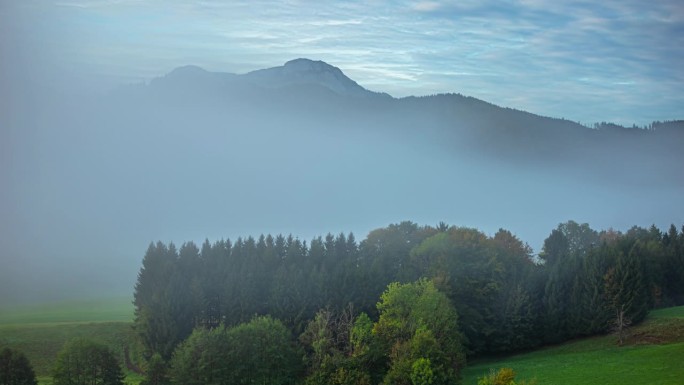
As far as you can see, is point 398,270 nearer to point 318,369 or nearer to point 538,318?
point 538,318

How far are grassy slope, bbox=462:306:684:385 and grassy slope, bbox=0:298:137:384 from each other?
128ft

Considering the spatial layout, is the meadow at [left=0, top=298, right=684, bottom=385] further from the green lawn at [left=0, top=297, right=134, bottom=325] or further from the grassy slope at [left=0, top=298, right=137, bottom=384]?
the green lawn at [left=0, top=297, right=134, bottom=325]

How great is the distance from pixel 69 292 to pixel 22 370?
78012mm

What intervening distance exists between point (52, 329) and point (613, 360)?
191ft

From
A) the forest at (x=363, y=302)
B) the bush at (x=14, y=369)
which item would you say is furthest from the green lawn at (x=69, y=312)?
the bush at (x=14, y=369)

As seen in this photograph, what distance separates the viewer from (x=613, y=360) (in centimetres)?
5678

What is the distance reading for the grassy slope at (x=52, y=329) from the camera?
6975 centimetres

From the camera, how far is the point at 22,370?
53.6 meters

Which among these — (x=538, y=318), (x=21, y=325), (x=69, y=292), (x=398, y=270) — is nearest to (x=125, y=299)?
(x=69, y=292)

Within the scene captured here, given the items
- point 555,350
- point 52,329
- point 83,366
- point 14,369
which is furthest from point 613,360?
point 52,329

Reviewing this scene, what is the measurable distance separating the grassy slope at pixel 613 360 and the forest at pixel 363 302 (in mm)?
2349

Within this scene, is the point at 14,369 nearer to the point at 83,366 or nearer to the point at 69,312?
the point at 83,366

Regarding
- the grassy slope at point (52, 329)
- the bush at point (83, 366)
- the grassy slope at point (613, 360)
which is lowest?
the grassy slope at point (613, 360)

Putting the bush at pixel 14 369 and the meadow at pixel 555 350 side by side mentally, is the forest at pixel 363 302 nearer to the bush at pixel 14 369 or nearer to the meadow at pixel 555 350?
the meadow at pixel 555 350
